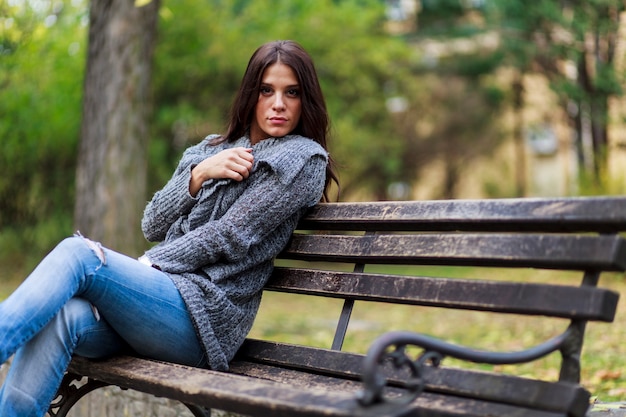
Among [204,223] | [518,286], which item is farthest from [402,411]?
[204,223]

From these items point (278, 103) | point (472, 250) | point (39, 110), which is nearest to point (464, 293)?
point (472, 250)

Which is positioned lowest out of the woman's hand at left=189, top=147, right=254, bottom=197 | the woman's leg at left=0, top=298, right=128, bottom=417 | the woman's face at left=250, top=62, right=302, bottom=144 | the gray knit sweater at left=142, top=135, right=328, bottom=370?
the woman's leg at left=0, top=298, right=128, bottom=417

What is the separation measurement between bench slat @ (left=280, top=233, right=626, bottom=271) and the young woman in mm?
177

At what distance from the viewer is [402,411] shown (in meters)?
2.00

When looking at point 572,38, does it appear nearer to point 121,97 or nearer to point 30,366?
point 121,97

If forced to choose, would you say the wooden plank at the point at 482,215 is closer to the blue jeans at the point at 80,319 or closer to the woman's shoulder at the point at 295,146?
the woman's shoulder at the point at 295,146

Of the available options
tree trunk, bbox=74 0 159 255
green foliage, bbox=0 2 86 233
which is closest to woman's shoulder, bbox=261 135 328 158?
tree trunk, bbox=74 0 159 255

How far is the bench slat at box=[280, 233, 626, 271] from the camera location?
2.26 m

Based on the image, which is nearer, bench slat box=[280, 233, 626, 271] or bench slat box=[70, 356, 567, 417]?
bench slat box=[70, 356, 567, 417]

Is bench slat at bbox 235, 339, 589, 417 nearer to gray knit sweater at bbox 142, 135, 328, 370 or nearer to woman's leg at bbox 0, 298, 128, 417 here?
gray knit sweater at bbox 142, 135, 328, 370

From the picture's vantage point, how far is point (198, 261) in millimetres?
3006

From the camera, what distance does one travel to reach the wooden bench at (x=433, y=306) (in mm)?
2145

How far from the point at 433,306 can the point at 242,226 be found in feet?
2.44

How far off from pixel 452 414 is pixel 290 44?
1710 millimetres
